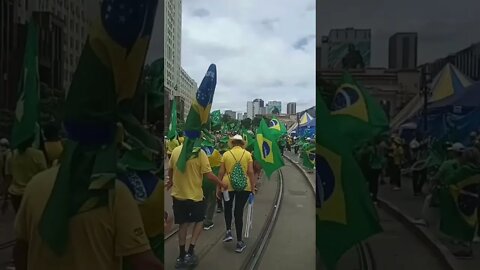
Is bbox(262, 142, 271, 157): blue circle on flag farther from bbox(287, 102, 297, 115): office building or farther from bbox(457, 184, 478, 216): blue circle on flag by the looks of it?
bbox(457, 184, 478, 216): blue circle on flag

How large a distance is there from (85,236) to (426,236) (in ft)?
3.71

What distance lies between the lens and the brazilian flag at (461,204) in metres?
1.66

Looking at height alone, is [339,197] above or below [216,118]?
below

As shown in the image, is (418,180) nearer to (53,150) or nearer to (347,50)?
(347,50)

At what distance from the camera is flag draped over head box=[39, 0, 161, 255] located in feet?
5.20

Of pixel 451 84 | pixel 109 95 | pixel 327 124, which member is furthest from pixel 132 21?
pixel 451 84

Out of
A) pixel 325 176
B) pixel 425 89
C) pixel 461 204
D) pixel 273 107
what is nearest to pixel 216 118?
pixel 273 107

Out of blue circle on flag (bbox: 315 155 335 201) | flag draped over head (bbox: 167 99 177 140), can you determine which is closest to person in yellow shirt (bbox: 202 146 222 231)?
flag draped over head (bbox: 167 99 177 140)

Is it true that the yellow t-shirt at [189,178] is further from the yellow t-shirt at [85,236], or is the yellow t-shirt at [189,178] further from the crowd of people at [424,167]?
the crowd of people at [424,167]

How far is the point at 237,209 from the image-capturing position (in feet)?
11.1

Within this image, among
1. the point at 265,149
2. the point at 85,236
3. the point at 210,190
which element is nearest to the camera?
the point at 85,236

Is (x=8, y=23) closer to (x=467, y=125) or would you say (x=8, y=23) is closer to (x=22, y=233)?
(x=22, y=233)

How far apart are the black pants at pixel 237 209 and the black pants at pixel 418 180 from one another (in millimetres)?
1644

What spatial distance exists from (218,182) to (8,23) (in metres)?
2.07
